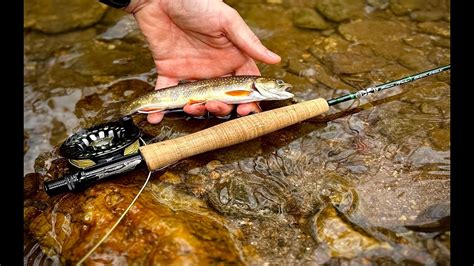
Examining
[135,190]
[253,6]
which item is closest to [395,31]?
[253,6]

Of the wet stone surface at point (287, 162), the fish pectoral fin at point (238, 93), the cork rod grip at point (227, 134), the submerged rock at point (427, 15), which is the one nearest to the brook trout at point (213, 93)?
the fish pectoral fin at point (238, 93)

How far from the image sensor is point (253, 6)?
5844 millimetres

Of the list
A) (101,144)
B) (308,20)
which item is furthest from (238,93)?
(308,20)

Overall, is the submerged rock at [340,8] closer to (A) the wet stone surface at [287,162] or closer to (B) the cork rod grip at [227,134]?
(A) the wet stone surface at [287,162]

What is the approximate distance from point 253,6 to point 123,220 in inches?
148

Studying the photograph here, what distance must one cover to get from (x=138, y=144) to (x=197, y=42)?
1.38 m

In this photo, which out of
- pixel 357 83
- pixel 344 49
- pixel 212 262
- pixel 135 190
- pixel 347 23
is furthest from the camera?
pixel 347 23

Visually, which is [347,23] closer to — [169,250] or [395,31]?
[395,31]

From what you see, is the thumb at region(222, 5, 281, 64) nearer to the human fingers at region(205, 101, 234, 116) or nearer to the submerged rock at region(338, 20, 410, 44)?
the human fingers at region(205, 101, 234, 116)

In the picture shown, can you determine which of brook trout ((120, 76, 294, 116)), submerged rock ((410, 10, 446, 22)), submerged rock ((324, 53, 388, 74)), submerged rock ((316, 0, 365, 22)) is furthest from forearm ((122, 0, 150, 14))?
submerged rock ((410, 10, 446, 22))

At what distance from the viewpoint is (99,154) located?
10.8ft

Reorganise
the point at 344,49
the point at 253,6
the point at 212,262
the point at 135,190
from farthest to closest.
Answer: the point at 253,6 → the point at 344,49 → the point at 135,190 → the point at 212,262

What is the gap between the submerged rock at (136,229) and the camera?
2789 mm

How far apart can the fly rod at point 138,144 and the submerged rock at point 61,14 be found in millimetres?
2720
